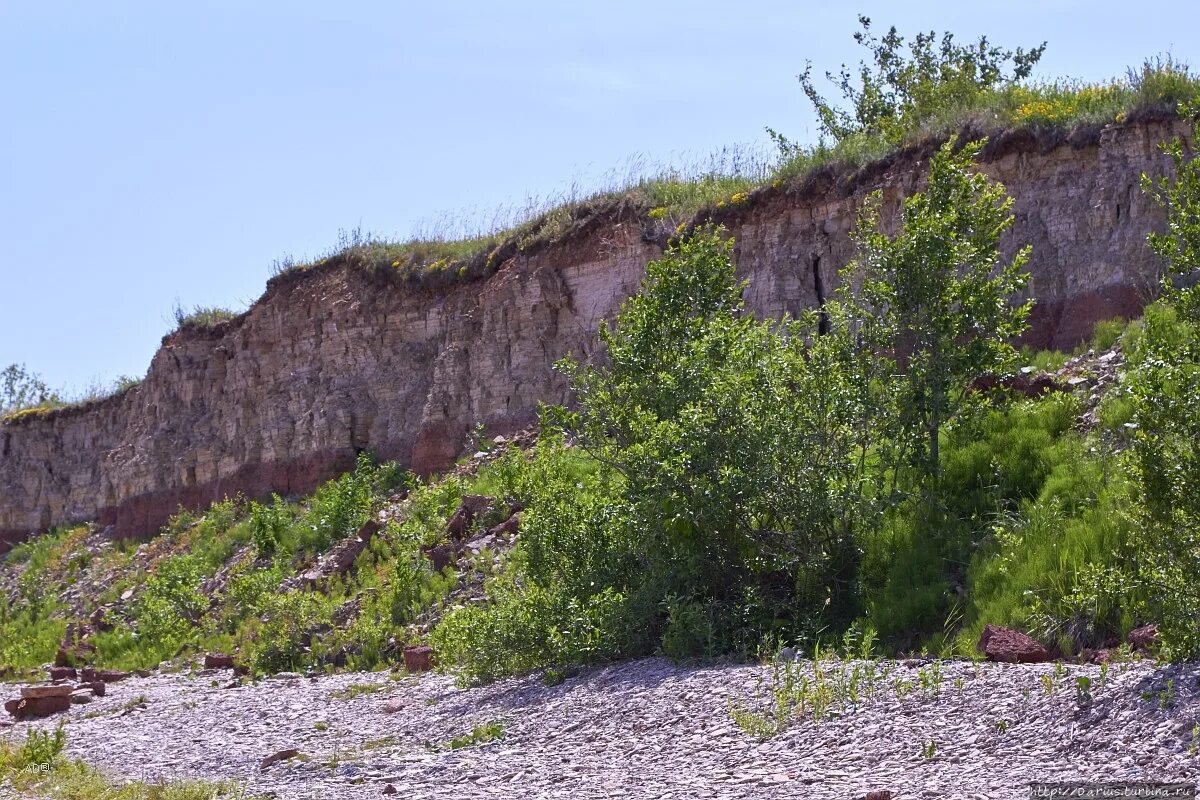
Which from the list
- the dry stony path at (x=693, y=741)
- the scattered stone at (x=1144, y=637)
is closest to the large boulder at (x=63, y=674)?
the dry stony path at (x=693, y=741)

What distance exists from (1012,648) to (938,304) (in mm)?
5076

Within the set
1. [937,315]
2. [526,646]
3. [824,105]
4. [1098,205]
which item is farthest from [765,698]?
[824,105]

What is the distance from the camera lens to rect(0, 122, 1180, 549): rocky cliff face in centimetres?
1886

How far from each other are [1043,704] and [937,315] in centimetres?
691

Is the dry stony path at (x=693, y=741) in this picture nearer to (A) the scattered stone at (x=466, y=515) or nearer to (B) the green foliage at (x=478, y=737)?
(B) the green foliage at (x=478, y=737)

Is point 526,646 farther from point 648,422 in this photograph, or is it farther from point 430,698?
point 648,422

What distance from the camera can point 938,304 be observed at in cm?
1536

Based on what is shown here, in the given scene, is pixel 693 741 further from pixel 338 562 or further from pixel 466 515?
pixel 338 562

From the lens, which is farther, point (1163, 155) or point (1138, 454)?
point (1163, 155)

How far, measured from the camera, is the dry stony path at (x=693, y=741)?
8.40m

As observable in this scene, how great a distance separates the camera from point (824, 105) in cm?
2908

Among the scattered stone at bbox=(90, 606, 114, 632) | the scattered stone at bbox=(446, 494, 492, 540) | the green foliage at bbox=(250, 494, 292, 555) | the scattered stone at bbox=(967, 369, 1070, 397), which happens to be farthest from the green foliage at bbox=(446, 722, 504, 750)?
the scattered stone at bbox=(90, 606, 114, 632)

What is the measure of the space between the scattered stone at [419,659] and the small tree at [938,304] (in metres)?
6.50

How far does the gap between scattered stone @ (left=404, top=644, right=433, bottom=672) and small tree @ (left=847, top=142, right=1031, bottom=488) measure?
6.50 m
